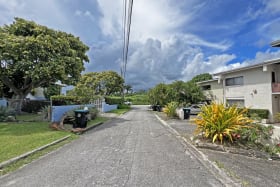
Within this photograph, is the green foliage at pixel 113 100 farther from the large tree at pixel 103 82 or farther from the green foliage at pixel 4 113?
the green foliage at pixel 4 113

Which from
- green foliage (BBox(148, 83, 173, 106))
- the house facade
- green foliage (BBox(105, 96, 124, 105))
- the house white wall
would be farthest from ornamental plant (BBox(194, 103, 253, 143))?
green foliage (BBox(105, 96, 124, 105))

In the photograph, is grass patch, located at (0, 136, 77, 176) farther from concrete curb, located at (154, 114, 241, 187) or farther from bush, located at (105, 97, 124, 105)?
bush, located at (105, 97, 124, 105)

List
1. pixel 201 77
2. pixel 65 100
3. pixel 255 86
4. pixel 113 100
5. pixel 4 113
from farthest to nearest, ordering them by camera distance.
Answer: pixel 201 77, pixel 113 100, pixel 255 86, pixel 65 100, pixel 4 113

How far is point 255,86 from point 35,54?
21404mm

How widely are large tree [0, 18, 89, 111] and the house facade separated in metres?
15.4

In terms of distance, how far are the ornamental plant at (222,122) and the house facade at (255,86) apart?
9160mm

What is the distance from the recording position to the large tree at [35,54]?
14.4 meters

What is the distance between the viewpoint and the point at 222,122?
24.6ft

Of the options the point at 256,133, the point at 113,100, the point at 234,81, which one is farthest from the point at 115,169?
the point at 113,100

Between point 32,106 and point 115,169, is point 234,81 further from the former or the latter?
point 32,106

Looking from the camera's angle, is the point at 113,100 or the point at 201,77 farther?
the point at 201,77

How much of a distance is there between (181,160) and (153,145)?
202cm

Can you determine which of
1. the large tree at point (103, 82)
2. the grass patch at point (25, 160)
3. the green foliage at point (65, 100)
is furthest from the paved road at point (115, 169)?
the large tree at point (103, 82)

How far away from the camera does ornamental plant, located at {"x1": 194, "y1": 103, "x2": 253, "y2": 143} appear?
7350mm
